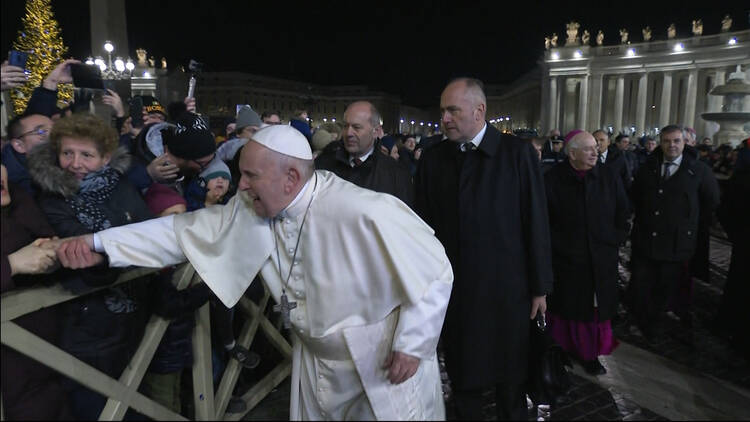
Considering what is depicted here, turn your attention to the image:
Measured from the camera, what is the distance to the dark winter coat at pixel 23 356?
2355 mm

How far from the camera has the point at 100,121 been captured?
2986mm

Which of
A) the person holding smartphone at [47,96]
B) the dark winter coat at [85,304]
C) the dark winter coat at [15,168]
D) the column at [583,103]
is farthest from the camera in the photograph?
the column at [583,103]

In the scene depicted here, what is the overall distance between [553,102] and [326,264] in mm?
69088

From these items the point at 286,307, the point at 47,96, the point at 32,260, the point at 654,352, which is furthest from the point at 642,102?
the point at 32,260

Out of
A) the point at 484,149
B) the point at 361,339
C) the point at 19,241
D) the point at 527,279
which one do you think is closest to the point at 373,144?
the point at 484,149

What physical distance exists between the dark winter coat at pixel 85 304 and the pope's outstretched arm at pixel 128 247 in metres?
0.13

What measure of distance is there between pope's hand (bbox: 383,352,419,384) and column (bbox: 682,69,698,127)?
193 feet

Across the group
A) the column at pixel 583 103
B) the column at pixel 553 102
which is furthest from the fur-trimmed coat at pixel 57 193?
the column at pixel 583 103

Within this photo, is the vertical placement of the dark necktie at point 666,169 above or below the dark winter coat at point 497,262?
above

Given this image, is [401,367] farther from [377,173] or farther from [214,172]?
[377,173]

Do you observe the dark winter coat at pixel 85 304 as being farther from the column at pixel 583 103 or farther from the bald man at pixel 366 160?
the column at pixel 583 103

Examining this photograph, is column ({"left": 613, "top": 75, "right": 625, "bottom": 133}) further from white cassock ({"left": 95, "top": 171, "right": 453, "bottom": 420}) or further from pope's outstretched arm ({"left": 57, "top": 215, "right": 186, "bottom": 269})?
pope's outstretched arm ({"left": 57, "top": 215, "right": 186, "bottom": 269})

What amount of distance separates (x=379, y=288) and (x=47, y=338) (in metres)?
1.68

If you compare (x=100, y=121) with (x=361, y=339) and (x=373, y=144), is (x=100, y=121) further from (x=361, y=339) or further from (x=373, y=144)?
(x=373, y=144)
